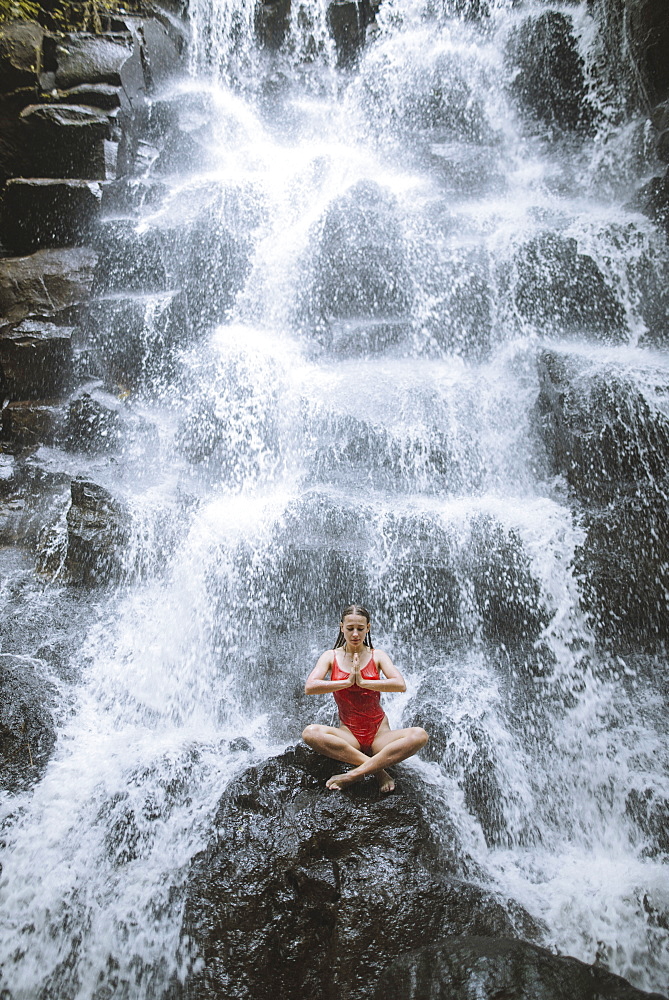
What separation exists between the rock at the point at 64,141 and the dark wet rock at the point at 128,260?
1439 mm

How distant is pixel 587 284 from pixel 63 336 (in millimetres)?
7480

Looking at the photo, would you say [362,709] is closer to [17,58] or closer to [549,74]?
[17,58]

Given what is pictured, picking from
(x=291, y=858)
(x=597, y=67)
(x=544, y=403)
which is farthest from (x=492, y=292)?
(x=291, y=858)

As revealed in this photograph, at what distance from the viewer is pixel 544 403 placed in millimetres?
7180

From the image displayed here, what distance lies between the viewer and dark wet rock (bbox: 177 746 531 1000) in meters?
3.28

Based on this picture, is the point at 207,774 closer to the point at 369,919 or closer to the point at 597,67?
the point at 369,919

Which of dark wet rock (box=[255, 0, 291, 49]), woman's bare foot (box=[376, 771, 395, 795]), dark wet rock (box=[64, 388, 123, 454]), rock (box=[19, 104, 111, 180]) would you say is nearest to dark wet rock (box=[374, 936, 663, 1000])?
woman's bare foot (box=[376, 771, 395, 795])

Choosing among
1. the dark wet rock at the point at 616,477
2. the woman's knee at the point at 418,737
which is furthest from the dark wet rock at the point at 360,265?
the woman's knee at the point at 418,737

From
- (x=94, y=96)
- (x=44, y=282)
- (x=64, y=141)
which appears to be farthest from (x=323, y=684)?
(x=94, y=96)

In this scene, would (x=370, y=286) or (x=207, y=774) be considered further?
(x=370, y=286)

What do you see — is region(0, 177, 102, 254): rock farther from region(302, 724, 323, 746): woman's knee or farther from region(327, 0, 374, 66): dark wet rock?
region(302, 724, 323, 746): woman's knee

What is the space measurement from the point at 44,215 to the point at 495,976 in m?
11.3

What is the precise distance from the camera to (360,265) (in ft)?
30.6

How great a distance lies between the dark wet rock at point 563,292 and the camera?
812 centimetres
